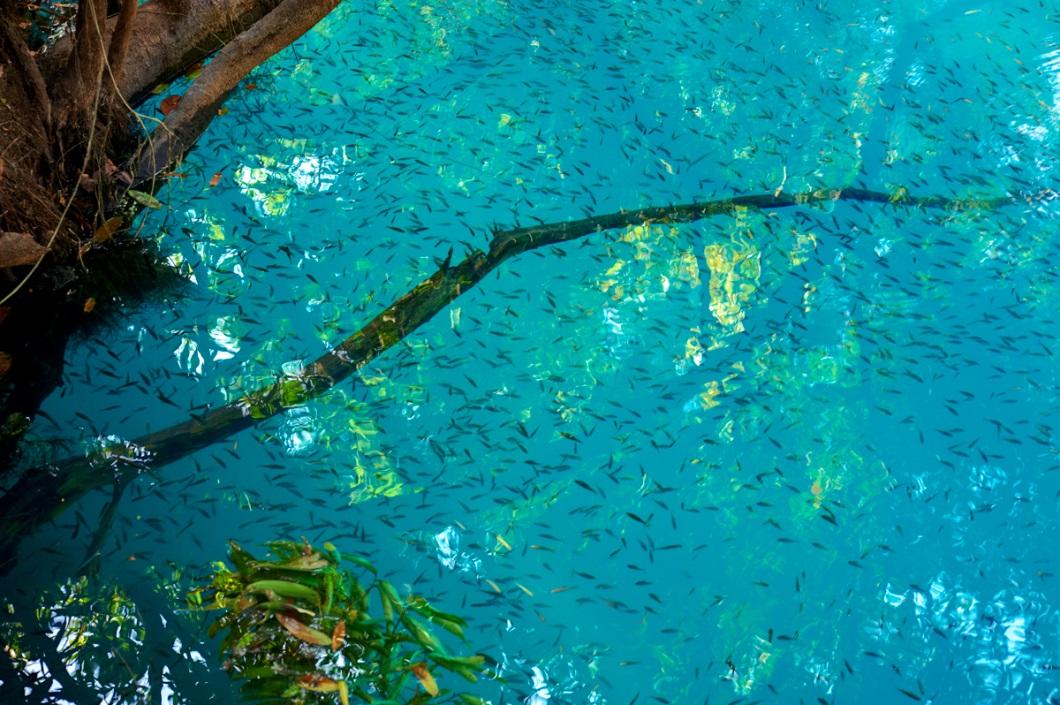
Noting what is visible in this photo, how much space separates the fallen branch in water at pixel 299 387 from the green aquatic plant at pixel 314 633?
1163 millimetres

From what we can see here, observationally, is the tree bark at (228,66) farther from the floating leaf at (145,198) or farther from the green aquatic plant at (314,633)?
the green aquatic plant at (314,633)

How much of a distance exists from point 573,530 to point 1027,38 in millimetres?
6538

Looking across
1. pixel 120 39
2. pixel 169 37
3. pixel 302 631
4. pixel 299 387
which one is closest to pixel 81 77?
pixel 120 39

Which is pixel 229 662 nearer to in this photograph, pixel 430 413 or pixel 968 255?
pixel 430 413

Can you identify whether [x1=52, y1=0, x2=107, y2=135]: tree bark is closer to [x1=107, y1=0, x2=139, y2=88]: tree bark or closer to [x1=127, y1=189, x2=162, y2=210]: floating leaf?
[x1=107, y1=0, x2=139, y2=88]: tree bark

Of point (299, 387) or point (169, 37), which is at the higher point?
point (169, 37)

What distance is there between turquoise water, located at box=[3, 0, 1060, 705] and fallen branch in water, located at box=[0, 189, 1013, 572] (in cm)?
11

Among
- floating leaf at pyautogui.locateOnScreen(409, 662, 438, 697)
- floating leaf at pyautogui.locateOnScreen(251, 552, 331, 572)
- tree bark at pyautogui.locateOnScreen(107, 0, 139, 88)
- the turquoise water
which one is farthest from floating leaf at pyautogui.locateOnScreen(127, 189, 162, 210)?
floating leaf at pyautogui.locateOnScreen(409, 662, 438, 697)

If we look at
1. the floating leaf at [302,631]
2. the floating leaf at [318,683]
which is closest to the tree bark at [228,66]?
the floating leaf at [302,631]

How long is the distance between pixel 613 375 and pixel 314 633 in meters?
2.74

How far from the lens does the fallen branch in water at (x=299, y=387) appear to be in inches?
160

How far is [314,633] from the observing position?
2977mm

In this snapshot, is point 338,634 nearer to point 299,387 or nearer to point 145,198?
point 299,387

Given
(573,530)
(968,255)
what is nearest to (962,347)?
(968,255)
